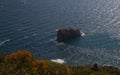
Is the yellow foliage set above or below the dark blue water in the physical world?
above

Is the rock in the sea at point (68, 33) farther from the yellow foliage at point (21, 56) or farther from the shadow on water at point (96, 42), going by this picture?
the yellow foliage at point (21, 56)

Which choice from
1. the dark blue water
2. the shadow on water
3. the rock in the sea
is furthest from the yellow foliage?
the rock in the sea

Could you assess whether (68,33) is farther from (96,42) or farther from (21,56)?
(21,56)

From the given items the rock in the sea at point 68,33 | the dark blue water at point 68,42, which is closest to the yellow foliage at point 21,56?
the dark blue water at point 68,42

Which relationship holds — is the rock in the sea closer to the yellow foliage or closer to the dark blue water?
the dark blue water

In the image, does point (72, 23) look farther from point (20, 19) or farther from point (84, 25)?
point (20, 19)

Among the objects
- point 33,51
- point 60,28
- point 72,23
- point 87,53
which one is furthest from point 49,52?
point 72,23

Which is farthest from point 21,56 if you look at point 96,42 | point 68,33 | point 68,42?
point 68,33
